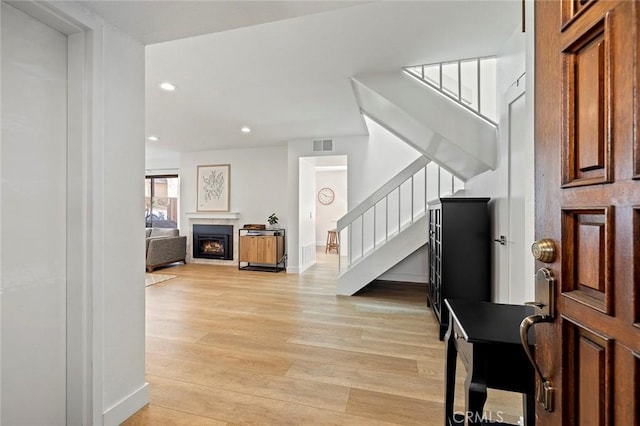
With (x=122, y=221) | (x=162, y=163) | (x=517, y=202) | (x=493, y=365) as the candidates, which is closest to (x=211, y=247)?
(x=162, y=163)

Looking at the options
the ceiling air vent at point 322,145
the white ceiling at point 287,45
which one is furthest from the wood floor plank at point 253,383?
the ceiling air vent at point 322,145

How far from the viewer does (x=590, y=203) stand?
1.77 ft

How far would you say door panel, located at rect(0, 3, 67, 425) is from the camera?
121cm

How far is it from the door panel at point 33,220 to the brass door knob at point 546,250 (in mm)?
1966

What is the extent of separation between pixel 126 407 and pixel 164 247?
463cm

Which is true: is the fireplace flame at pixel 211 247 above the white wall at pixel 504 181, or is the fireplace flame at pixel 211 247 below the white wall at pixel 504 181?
below

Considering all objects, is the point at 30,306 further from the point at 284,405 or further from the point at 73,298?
the point at 284,405

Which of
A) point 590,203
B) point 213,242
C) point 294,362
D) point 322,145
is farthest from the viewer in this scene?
point 213,242

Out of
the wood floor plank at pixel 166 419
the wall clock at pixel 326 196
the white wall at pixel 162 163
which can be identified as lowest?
the wood floor plank at pixel 166 419

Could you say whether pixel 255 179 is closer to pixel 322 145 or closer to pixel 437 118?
pixel 322 145

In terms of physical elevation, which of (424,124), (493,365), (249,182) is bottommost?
(493,365)

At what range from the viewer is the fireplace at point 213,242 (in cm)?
619

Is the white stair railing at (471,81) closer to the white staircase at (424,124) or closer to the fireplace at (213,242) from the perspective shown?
the white staircase at (424,124)

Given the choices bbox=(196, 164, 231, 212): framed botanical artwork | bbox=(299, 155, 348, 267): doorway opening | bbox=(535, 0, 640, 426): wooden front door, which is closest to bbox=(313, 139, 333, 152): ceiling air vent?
bbox=(299, 155, 348, 267): doorway opening
